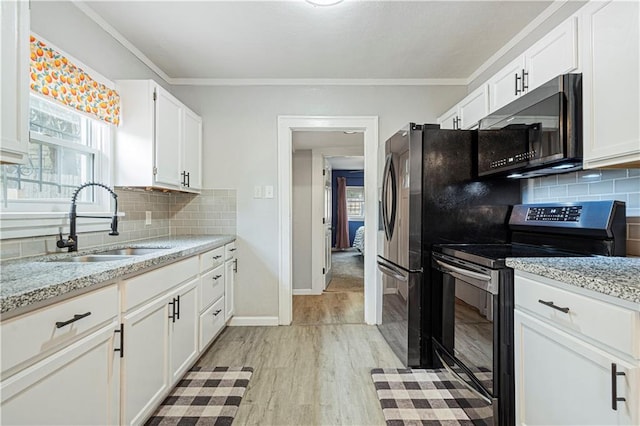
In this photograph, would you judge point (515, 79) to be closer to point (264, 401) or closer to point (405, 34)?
point (405, 34)

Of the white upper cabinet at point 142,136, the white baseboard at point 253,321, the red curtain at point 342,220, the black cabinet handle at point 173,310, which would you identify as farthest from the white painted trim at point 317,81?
the red curtain at point 342,220

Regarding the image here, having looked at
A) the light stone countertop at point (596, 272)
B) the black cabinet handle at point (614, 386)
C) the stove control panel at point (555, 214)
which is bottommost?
the black cabinet handle at point (614, 386)

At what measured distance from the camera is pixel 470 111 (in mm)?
2492

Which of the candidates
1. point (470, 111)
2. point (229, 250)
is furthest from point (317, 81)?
point (229, 250)

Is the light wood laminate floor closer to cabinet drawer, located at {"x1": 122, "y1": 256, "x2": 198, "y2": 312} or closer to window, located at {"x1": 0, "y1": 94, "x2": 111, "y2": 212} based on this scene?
cabinet drawer, located at {"x1": 122, "y1": 256, "x2": 198, "y2": 312}

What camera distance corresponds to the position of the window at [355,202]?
31.2ft

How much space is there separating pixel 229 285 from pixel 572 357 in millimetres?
2510

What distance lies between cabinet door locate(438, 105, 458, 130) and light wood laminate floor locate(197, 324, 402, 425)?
199 cm

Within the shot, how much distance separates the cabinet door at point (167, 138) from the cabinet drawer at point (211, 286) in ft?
2.54

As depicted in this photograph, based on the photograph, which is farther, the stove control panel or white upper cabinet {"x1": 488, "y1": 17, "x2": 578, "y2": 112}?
the stove control panel

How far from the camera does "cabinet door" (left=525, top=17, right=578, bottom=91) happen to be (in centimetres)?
152

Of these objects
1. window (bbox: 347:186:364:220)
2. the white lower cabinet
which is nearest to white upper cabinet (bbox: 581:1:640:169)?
the white lower cabinet

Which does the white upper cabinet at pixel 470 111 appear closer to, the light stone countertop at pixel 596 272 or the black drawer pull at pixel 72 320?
the light stone countertop at pixel 596 272

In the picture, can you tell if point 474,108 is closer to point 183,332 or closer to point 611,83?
point 611,83
